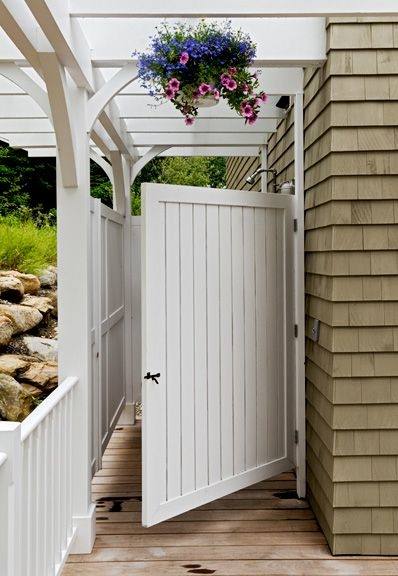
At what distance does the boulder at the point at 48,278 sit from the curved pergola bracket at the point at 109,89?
160 inches

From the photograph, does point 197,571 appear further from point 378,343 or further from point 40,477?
point 378,343

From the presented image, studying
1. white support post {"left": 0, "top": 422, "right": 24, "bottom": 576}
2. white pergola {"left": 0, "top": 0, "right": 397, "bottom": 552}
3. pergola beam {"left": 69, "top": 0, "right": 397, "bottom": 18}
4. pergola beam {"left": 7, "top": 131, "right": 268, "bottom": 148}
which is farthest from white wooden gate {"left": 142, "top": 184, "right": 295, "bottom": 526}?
pergola beam {"left": 7, "top": 131, "right": 268, "bottom": 148}

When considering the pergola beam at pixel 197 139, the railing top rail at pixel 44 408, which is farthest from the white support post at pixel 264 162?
the railing top rail at pixel 44 408

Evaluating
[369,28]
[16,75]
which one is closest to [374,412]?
[369,28]

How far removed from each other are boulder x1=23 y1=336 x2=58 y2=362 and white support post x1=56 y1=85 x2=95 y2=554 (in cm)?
263

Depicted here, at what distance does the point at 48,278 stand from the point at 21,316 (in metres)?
1.42

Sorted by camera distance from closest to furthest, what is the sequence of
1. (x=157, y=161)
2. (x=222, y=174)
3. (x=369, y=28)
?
(x=369, y=28) → (x=157, y=161) → (x=222, y=174)

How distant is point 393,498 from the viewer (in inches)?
132

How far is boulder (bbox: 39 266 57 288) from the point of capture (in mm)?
7355

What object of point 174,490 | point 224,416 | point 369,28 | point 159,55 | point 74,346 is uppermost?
point 369,28

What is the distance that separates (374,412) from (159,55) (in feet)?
6.55

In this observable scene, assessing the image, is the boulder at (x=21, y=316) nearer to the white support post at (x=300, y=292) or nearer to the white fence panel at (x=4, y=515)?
the white support post at (x=300, y=292)

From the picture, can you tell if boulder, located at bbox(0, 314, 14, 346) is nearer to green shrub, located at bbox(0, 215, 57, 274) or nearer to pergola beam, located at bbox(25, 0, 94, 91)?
green shrub, located at bbox(0, 215, 57, 274)

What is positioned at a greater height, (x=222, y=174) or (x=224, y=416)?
(x=222, y=174)
